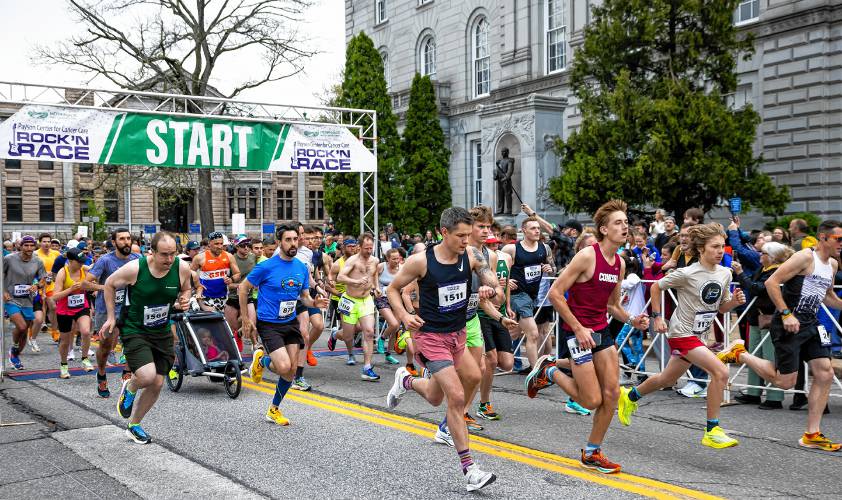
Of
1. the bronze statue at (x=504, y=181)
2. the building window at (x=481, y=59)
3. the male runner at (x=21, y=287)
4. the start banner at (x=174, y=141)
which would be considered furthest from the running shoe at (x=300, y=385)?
the building window at (x=481, y=59)

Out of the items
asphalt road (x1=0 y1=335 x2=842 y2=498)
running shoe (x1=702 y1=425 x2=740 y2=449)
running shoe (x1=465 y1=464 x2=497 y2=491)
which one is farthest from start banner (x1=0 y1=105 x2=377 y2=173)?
running shoe (x1=702 y1=425 x2=740 y2=449)

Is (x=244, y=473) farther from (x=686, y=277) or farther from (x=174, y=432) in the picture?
(x=686, y=277)

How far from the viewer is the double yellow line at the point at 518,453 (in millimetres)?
5504

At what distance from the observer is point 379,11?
147 feet

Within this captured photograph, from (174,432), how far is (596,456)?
3.92m

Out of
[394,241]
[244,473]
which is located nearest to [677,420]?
[244,473]

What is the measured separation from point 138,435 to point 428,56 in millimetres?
36361

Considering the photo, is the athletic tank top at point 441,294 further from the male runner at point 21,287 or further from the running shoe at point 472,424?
the male runner at point 21,287

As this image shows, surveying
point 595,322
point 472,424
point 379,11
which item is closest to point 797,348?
point 595,322

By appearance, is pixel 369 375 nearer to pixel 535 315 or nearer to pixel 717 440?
pixel 535 315

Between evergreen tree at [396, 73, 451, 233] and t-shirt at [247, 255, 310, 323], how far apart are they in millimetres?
27133

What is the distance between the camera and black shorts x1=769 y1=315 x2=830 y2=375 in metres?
6.99

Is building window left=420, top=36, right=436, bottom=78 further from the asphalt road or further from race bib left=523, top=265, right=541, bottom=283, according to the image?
the asphalt road

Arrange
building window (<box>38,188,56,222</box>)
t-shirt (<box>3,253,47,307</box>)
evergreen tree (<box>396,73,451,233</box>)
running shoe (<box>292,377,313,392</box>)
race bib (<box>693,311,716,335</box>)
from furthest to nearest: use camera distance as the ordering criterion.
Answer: building window (<box>38,188,56,222</box>)
evergreen tree (<box>396,73,451,233</box>)
t-shirt (<box>3,253,47,307</box>)
running shoe (<box>292,377,313,392</box>)
race bib (<box>693,311,716,335</box>)
